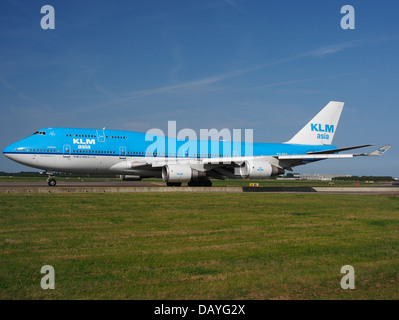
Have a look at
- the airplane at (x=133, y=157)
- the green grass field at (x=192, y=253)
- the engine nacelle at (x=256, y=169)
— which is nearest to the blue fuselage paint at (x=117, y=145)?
the airplane at (x=133, y=157)

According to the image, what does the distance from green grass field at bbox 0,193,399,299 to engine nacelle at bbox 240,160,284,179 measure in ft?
48.0

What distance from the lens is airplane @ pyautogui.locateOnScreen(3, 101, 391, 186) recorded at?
95.0ft

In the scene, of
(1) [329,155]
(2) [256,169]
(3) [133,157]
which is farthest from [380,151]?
(3) [133,157]

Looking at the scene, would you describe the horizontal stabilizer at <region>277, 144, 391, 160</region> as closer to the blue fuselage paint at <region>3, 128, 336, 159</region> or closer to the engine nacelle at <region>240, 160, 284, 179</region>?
the engine nacelle at <region>240, 160, 284, 179</region>

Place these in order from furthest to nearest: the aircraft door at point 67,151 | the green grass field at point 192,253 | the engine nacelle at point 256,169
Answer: the engine nacelle at point 256,169, the aircraft door at point 67,151, the green grass field at point 192,253

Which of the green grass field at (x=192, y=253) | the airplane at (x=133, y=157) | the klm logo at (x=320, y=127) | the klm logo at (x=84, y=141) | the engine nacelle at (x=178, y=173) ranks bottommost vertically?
the green grass field at (x=192, y=253)

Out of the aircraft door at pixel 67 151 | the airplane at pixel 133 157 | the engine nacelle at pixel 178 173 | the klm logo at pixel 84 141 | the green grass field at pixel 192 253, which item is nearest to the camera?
the green grass field at pixel 192 253

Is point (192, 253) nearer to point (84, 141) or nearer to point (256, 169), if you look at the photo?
point (256, 169)

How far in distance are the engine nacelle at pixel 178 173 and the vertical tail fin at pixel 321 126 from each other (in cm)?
1644

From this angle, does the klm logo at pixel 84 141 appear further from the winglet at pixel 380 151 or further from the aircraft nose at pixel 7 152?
the winglet at pixel 380 151

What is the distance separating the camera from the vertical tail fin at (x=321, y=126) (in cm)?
4044

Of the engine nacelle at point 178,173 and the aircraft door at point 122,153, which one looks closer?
the engine nacelle at point 178,173

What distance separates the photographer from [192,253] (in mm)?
8883

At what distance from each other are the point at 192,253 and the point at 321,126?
35.2 m
